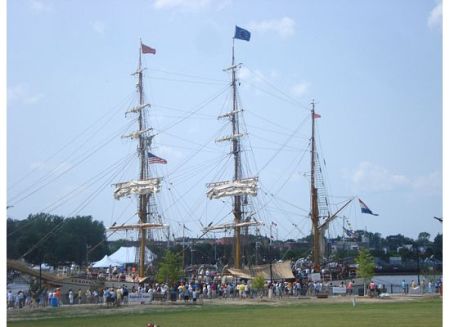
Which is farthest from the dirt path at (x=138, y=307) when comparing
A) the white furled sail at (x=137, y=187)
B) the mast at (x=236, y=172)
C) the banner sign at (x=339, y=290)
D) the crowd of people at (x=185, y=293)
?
the white furled sail at (x=137, y=187)

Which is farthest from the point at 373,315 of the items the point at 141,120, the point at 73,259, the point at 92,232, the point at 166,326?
the point at 92,232

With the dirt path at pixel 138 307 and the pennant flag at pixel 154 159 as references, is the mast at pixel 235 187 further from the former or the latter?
the dirt path at pixel 138 307

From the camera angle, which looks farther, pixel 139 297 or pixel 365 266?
pixel 365 266

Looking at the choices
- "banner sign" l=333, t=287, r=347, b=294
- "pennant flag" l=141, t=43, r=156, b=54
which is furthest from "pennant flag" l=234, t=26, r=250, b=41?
"banner sign" l=333, t=287, r=347, b=294

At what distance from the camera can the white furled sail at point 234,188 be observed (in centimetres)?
8356

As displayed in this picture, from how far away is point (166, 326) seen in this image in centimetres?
3288

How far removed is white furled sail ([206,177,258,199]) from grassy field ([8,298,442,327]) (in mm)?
36207

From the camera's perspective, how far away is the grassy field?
33.6 m

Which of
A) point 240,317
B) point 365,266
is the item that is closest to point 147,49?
point 365,266

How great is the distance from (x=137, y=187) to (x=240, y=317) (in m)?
46.2

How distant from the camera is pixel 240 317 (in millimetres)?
37938

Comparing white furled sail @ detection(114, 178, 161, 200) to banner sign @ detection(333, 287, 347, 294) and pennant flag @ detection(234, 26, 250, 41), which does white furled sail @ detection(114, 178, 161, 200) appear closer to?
pennant flag @ detection(234, 26, 250, 41)

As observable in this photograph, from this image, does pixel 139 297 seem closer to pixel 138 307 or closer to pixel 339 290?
pixel 138 307
